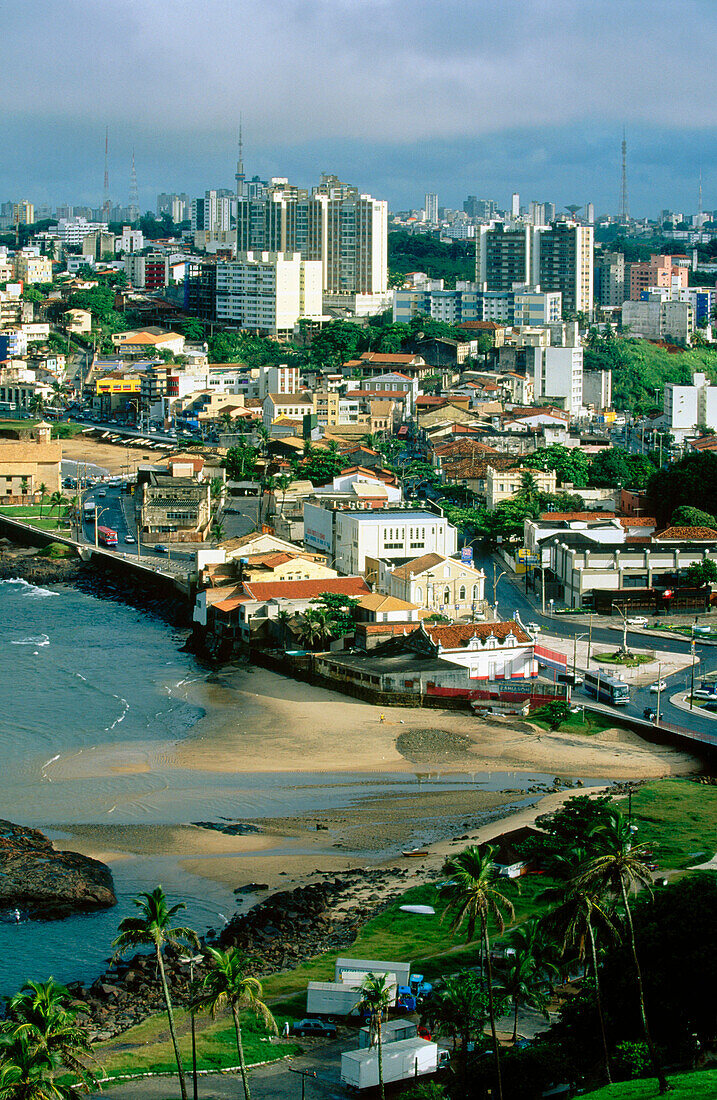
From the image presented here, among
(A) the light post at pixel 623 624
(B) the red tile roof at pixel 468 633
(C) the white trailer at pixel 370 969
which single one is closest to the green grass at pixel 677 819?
(C) the white trailer at pixel 370 969

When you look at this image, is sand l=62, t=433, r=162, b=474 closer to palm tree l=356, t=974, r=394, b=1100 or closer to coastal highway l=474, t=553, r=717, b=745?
coastal highway l=474, t=553, r=717, b=745

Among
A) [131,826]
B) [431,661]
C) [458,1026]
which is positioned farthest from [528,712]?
[458,1026]

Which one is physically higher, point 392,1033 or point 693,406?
point 693,406

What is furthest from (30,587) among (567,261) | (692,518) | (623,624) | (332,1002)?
(567,261)

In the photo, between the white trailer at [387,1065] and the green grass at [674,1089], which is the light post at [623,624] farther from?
the green grass at [674,1089]

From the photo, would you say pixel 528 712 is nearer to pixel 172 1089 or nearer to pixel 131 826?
pixel 131 826

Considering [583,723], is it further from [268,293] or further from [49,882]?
[268,293]
